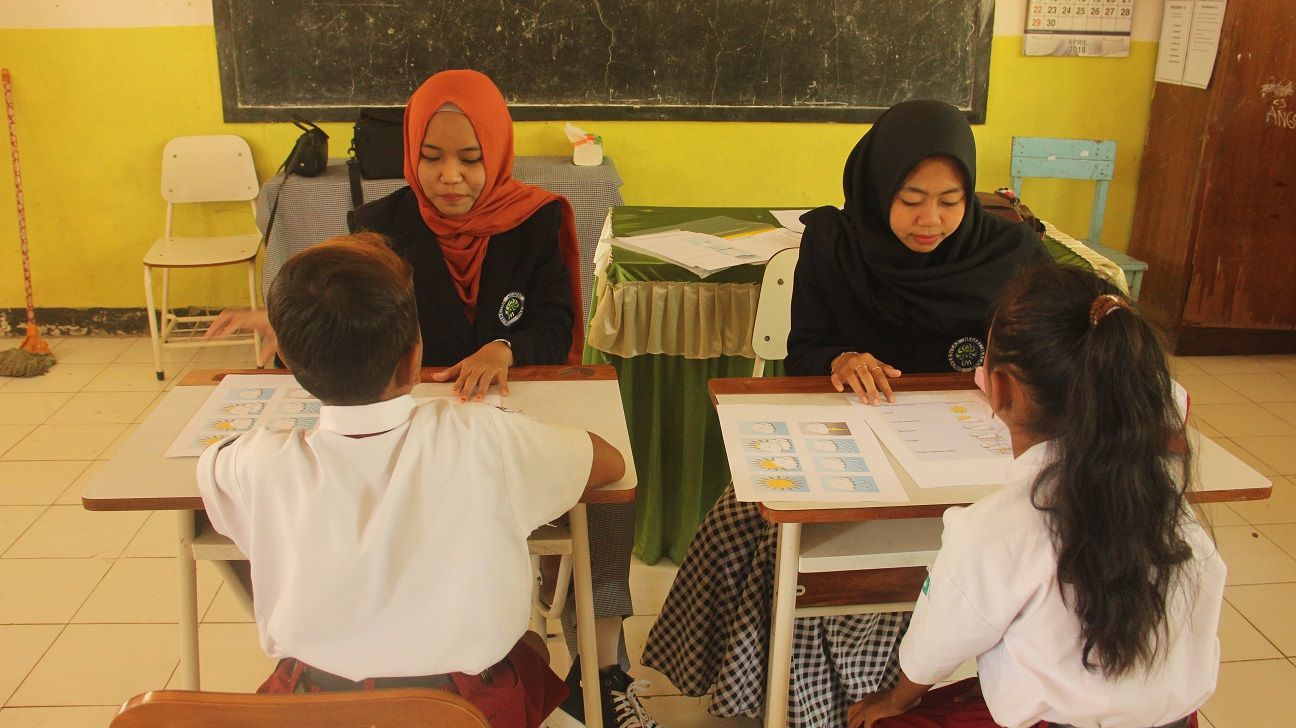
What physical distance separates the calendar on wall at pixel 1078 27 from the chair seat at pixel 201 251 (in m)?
3.24

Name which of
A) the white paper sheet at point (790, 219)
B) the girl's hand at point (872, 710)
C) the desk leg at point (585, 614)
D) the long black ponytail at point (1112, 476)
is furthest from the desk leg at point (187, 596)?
the white paper sheet at point (790, 219)

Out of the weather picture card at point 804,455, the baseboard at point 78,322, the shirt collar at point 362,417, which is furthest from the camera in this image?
the baseboard at point 78,322

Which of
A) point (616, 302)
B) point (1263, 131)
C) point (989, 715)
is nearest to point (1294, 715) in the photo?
point (989, 715)

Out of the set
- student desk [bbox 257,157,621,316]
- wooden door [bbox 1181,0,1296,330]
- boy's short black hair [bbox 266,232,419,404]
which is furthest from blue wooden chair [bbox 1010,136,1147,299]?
boy's short black hair [bbox 266,232,419,404]

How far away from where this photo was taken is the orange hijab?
6.27 feet

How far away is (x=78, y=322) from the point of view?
4145 mm

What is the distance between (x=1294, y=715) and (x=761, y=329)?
53.1 inches

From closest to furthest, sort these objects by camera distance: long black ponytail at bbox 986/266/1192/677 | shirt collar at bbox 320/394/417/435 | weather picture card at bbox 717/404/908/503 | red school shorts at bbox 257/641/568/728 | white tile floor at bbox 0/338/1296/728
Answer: long black ponytail at bbox 986/266/1192/677, shirt collar at bbox 320/394/417/435, red school shorts at bbox 257/641/568/728, weather picture card at bbox 717/404/908/503, white tile floor at bbox 0/338/1296/728

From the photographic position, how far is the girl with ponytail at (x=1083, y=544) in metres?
1.00

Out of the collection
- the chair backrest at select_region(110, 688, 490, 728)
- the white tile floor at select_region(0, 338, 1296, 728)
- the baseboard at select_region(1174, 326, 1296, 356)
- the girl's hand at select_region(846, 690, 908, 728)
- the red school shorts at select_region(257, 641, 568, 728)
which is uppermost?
the chair backrest at select_region(110, 688, 490, 728)

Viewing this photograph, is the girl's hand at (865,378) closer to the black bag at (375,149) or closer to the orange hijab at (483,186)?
the orange hijab at (483,186)

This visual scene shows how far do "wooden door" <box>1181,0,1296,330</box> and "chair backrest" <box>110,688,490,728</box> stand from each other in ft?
12.8

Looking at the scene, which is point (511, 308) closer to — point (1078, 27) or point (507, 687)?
point (507, 687)

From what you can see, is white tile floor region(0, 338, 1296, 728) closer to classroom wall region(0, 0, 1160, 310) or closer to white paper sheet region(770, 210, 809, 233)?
classroom wall region(0, 0, 1160, 310)
